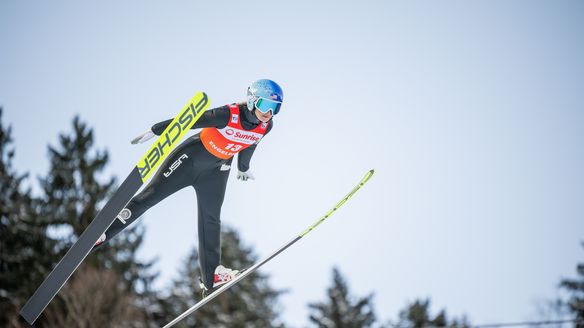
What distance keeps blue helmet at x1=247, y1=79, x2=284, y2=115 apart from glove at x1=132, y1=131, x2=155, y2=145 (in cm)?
97

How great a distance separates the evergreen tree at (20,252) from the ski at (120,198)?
20960mm

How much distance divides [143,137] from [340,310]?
24.6m

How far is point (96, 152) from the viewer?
1025 inches

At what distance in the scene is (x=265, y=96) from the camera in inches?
181

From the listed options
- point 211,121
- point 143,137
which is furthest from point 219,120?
point 143,137

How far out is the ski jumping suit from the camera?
4.85 meters

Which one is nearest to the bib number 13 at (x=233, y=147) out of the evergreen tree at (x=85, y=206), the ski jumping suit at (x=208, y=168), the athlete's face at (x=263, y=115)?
the ski jumping suit at (x=208, y=168)

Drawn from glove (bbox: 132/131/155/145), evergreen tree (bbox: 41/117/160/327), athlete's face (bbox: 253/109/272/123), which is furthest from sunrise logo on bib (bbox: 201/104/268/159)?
evergreen tree (bbox: 41/117/160/327)

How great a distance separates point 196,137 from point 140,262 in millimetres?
22609

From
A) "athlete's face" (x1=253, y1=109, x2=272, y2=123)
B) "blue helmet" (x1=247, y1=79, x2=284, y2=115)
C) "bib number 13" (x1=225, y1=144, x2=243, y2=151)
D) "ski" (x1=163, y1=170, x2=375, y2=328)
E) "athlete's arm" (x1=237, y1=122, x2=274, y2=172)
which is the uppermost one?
"blue helmet" (x1=247, y1=79, x2=284, y2=115)

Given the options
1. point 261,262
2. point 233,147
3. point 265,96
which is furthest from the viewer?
point 261,262

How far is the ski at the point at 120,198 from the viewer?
15.0 feet

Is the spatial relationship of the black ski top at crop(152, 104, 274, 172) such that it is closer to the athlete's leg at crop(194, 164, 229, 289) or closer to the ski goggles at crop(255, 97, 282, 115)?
the ski goggles at crop(255, 97, 282, 115)

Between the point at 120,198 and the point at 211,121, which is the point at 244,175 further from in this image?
the point at 120,198
